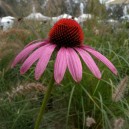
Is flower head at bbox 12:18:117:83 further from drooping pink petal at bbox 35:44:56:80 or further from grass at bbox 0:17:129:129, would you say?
grass at bbox 0:17:129:129

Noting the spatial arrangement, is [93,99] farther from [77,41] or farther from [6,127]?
[77,41]

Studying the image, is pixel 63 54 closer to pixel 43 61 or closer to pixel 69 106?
pixel 43 61

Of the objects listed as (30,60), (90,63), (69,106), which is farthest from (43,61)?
(69,106)

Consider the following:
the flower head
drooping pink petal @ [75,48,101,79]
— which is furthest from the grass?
drooping pink petal @ [75,48,101,79]

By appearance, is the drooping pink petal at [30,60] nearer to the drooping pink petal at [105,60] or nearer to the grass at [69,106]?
the drooping pink petal at [105,60]

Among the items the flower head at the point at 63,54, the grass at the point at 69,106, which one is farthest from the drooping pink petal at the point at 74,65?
the grass at the point at 69,106

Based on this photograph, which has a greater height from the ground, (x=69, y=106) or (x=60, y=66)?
(x=60, y=66)
